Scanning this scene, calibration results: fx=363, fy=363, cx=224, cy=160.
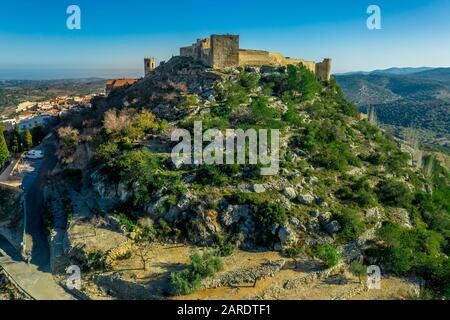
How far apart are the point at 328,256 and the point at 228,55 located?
22393mm

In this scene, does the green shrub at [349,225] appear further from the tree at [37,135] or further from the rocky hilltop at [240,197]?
the tree at [37,135]

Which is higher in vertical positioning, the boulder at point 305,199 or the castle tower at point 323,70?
the castle tower at point 323,70

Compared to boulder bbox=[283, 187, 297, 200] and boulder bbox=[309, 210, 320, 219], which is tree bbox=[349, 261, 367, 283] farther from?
boulder bbox=[283, 187, 297, 200]

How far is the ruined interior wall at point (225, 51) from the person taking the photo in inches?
1292

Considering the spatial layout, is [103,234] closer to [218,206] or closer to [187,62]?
[218,206]

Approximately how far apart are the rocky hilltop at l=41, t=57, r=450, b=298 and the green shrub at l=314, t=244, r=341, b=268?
0.07 m

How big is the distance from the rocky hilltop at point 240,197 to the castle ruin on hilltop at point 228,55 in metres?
4.21

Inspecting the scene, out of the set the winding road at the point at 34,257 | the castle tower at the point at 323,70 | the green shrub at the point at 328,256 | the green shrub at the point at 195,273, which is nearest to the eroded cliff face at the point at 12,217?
the winding road at the point at 34,257

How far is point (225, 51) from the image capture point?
3369cm

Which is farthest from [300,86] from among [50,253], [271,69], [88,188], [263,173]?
[50,253]

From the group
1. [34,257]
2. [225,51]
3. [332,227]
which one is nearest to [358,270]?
[332,227]

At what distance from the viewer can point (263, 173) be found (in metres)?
21.2

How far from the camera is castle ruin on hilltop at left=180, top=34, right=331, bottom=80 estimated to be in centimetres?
3322

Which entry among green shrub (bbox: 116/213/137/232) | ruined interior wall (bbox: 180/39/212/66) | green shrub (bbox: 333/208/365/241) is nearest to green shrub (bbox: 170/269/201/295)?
green shrub (bbox: 116/213/137/232)
